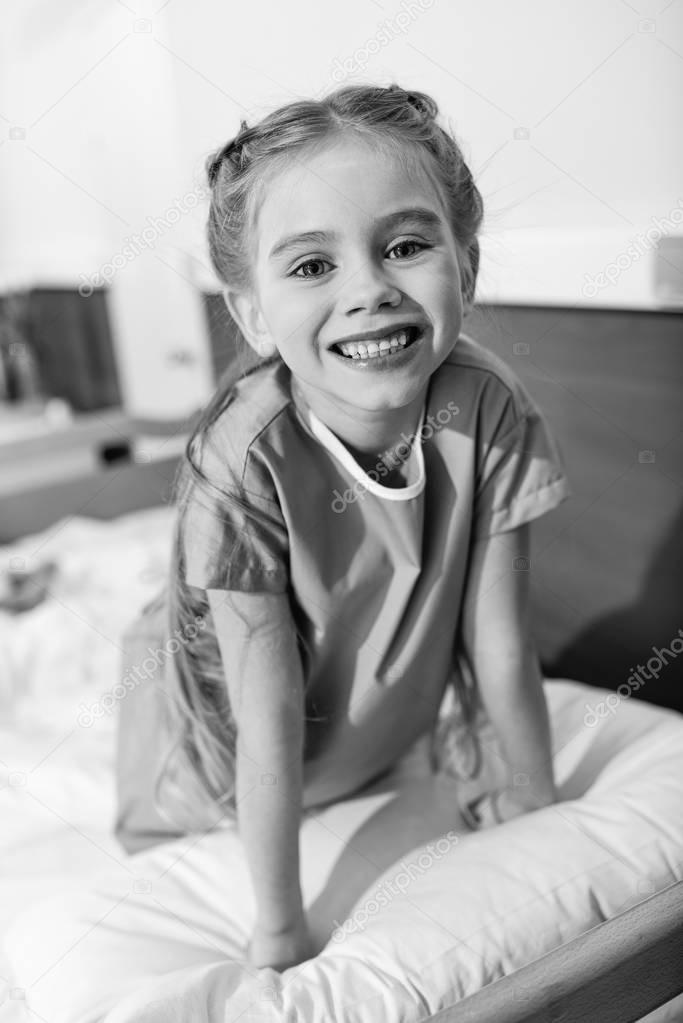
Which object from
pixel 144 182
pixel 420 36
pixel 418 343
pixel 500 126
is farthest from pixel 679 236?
pixel 144 182

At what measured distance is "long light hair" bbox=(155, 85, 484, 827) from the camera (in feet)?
1.94

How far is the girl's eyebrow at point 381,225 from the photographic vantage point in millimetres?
568

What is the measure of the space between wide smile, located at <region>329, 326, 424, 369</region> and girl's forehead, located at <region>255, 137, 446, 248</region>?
0.07m

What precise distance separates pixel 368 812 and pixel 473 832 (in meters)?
0.09

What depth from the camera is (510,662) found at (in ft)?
2.47

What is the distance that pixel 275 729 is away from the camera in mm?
672

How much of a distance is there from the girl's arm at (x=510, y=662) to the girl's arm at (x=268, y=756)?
0.16 meters

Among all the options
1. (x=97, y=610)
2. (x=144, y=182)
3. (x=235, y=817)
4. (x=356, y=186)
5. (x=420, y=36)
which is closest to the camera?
(x=356, y=186)

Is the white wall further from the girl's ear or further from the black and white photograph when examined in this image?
the girl's ear

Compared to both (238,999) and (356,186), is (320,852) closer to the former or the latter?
(238,999)

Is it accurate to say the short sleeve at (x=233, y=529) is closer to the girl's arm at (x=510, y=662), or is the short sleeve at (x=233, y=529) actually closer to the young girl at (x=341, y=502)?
the young girl at (x=341, y=502)

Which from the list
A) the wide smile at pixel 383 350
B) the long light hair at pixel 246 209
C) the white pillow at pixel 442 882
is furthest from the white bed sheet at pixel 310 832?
the wide smile at pixel 383 350

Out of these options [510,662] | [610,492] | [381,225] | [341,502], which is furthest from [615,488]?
[381,225]

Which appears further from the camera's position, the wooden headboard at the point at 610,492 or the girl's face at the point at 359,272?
the wooden headboard at the point at 610,492
